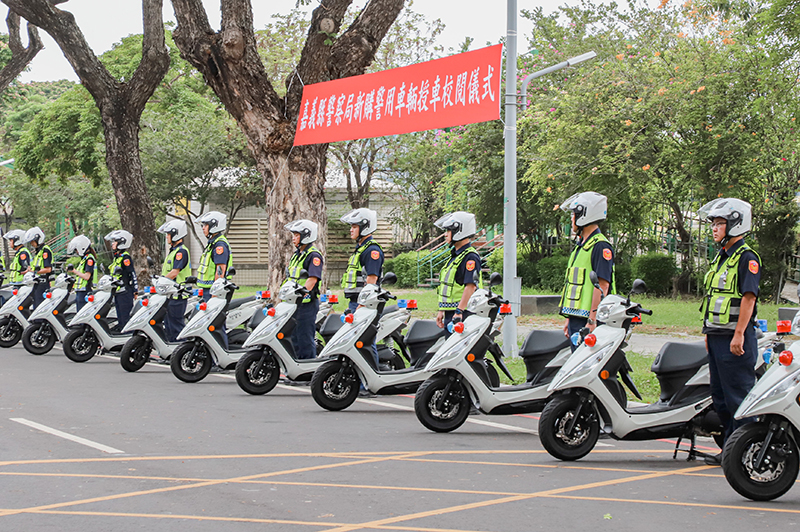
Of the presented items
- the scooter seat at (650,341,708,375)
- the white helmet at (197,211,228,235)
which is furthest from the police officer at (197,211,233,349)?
the scooter seat at (650,341,708,375)

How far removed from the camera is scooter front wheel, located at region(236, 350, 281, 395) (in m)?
10.2

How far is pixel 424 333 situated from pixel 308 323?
5.05 ft

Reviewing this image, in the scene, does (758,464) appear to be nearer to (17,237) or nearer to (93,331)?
(93,331)

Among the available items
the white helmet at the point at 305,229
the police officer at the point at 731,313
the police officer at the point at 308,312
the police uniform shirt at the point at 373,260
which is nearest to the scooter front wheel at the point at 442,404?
the police officer at the point at 731,313

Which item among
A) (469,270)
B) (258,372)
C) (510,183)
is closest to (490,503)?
(469,270)

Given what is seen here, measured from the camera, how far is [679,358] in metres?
7.16

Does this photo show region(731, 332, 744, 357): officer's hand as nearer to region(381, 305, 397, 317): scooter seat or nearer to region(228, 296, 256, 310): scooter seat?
region(381, 305, 397, 317): scooter seat

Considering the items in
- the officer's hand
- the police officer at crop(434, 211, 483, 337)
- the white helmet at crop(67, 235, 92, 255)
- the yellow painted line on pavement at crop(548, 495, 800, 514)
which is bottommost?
the yellow painted line on pavement at crop(548, 495, 800, 514)

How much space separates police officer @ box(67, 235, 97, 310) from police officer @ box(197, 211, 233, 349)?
10.7ft

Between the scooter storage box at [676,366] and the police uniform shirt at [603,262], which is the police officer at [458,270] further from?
the scooter storage box at [676,366]

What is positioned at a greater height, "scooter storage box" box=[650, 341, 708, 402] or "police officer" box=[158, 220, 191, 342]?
"police officer" box=[158, 220, 191, 342]

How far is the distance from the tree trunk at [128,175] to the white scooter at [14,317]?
13.9 ft

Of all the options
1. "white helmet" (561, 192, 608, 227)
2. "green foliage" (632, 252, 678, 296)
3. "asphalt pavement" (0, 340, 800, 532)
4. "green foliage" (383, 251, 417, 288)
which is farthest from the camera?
"green foliage" (383, 251, 417, 288)

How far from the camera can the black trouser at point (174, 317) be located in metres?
12.8
